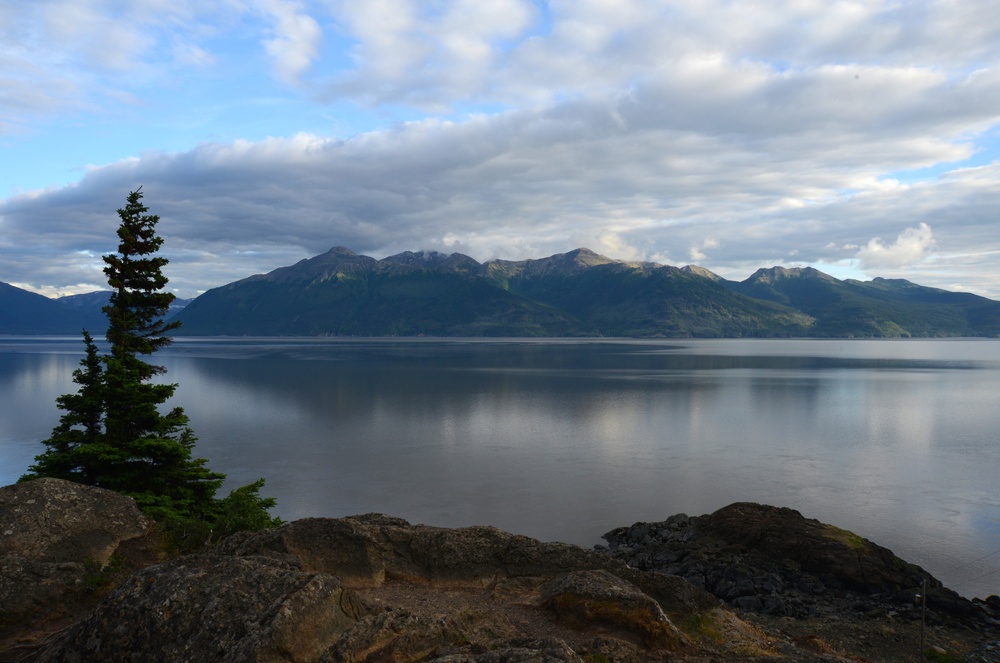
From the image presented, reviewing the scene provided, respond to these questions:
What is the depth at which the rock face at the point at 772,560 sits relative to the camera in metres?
26.7

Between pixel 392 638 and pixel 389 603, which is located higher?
pixel 392 638

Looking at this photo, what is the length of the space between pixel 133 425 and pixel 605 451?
42.0 meters

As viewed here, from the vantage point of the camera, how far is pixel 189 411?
8269 cm

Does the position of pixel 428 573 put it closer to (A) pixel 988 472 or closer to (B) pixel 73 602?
(B) pixel 73 602

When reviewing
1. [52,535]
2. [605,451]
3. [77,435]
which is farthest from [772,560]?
[77,435]

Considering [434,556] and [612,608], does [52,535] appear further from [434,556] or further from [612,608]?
[612,608]

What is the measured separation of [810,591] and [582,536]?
12709 mm

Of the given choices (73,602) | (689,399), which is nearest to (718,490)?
(73,602)

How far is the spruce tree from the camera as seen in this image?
2606 cm

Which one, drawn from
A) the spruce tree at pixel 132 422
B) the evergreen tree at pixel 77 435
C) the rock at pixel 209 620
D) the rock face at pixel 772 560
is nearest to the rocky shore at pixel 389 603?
the rock at pixel 209 620

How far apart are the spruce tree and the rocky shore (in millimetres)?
8754

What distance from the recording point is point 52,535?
15.4 meters

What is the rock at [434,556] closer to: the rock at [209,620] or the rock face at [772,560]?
the rock at [209,620]

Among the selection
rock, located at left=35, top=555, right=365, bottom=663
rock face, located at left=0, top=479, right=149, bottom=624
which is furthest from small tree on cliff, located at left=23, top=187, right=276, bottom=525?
rock, located at left=35, top=555, right=365, bottom=663
